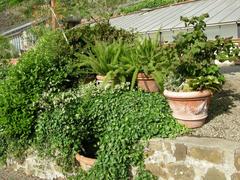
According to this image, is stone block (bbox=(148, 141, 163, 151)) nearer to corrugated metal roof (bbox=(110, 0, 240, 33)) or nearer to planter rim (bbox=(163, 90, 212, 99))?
planter rim (bbox=(163, 90, 212, 99))

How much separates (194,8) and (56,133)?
43.0 feet

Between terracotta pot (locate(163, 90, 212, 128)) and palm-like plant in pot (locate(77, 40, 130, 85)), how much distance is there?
1138 mm

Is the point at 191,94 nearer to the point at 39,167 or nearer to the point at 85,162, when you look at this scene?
the point at 85,162

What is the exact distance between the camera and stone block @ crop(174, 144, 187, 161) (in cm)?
455

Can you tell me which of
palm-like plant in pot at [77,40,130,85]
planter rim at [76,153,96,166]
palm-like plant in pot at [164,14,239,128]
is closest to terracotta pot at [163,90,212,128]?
palm-like plant in pot at [164,14,239,128]

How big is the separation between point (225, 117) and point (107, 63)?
212cm

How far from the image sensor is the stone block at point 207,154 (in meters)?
4.26

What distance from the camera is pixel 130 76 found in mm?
5953

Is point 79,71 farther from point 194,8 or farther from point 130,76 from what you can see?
point 194,8

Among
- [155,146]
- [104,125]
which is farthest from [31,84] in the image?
[155,146]

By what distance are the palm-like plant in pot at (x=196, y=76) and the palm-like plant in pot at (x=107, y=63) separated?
1.07 metres

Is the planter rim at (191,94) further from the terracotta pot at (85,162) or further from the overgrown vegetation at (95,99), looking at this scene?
the terracotta pot at (85,162)

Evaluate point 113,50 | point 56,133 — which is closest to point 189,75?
point 113,50

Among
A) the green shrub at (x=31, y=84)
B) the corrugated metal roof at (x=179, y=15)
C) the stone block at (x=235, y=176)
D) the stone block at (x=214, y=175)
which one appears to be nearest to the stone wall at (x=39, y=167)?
the green shrub at (x=31, y=84)
